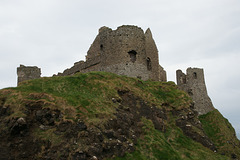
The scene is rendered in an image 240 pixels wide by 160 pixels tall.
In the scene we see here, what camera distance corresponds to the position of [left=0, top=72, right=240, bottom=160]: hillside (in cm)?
1446

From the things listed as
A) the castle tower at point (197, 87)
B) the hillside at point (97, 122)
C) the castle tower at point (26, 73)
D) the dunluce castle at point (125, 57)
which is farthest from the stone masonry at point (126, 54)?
the castle tower at point (26, 73)

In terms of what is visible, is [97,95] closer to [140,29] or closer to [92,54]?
[140,29]

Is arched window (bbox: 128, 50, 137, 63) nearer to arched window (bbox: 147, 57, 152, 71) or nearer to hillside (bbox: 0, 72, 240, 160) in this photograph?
arched window (bbox: 147, 57, 152, 71)

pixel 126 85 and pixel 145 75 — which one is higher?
pixel 145 75

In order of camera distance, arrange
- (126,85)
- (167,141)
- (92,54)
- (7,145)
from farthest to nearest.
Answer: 1. (92,54)
2. (126,85)
3. (167,141)
4. (7,145)

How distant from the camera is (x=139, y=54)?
30.5 m

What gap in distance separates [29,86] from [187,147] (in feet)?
45.9

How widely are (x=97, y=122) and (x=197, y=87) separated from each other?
2439cm

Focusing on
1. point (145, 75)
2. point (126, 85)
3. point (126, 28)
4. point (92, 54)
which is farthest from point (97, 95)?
point (92, 54)

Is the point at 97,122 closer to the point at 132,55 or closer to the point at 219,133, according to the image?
the point at 132,55

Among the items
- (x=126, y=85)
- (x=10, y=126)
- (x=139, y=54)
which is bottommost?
(x=10, y=126)

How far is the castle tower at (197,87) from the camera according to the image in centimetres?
3566

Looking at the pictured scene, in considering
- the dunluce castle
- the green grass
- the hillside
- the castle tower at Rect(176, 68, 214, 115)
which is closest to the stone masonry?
the dunluce castle

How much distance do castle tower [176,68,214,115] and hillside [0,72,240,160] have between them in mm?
11167
